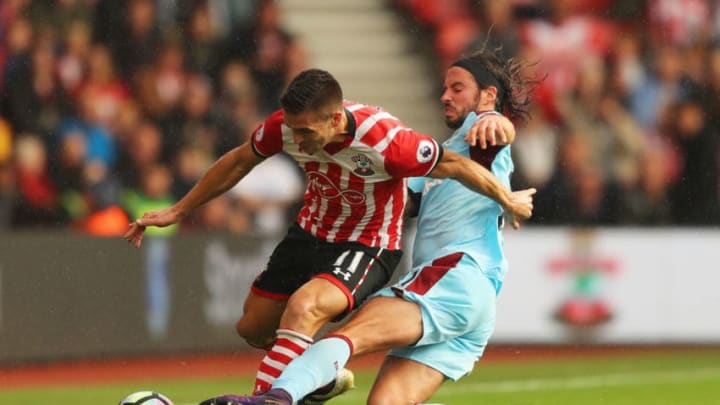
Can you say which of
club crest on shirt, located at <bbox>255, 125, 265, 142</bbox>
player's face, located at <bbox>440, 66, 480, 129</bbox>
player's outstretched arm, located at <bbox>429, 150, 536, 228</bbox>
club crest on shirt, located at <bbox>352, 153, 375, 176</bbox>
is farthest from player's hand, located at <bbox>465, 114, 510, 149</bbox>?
club crest on shirt, located at <bbox>255, 125, 265, 142</bbox>

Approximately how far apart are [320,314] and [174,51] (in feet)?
25.8

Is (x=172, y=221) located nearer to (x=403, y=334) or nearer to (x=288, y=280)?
(x=288, y=280)

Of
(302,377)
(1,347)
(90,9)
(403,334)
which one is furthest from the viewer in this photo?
(90,9)

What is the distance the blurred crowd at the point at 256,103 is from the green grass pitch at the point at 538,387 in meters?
2.14

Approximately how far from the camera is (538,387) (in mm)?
11781

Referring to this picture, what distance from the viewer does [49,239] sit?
41.3 feet

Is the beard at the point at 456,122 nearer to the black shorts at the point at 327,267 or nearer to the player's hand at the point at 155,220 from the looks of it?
the black shorts at the point at 327,267

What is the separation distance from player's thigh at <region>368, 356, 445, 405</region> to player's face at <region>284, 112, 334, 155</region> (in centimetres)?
114

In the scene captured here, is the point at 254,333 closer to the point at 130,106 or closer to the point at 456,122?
the point at 456,122

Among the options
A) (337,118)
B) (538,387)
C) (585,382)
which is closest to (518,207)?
(337,118)

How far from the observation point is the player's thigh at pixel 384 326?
6.92m

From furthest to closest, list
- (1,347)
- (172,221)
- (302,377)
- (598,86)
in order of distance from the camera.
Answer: (598,86), (1,347), (172,221), (302,377)

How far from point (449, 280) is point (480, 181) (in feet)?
1.73

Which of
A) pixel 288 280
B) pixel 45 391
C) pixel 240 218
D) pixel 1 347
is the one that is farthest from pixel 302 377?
pixel 240 218
